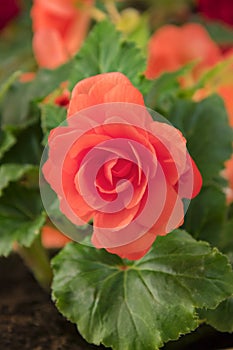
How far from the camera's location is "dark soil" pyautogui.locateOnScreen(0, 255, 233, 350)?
26.9 inches

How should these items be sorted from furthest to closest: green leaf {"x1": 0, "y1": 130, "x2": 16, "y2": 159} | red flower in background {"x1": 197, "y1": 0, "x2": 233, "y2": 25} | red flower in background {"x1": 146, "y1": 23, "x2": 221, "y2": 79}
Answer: red flower in background {"x1": 197, "y1": 0, "x2": 233, "y2": 25}, red flower in background {"x1": 146, "y1": 23, "x2": 221, "y2": 79}, green leaf {"x1": 0, "y1": 130, "x2": 16, "y2": 159}

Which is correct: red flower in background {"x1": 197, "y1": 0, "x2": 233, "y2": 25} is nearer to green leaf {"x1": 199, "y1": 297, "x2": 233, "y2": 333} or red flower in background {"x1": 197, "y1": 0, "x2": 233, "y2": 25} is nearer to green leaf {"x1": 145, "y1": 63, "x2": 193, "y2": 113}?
green leaf {"x1": 145, "y1": 63, "x2": 193, "y2": 113}

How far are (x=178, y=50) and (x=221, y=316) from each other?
0.59 meters

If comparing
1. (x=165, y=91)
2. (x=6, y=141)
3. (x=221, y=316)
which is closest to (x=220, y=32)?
(x=165, y=91)

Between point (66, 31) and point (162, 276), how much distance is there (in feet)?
2.22

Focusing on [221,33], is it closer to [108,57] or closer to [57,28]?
[57,28]

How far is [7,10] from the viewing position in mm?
1325

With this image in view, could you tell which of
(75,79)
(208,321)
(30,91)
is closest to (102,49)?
(75,79)

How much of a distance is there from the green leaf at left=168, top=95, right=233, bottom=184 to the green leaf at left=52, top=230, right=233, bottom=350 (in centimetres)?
11

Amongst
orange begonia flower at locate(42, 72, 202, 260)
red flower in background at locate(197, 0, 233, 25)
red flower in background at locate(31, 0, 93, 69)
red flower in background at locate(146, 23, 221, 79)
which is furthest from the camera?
red flower in background at locate(197, 0, 233, 25)

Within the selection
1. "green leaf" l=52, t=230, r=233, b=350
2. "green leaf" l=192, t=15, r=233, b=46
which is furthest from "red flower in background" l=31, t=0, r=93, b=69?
"green leaf" l=52, t=230, r=233, b=350

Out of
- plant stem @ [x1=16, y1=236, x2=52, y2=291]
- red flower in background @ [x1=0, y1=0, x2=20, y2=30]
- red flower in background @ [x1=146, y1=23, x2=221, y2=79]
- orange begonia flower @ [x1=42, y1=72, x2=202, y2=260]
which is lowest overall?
red flower in background @ [x1=146, y1=23, x2=221, y2=79]

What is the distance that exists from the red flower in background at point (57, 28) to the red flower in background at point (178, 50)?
0.39ft

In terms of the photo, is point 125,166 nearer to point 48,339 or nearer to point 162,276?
point 162,276
